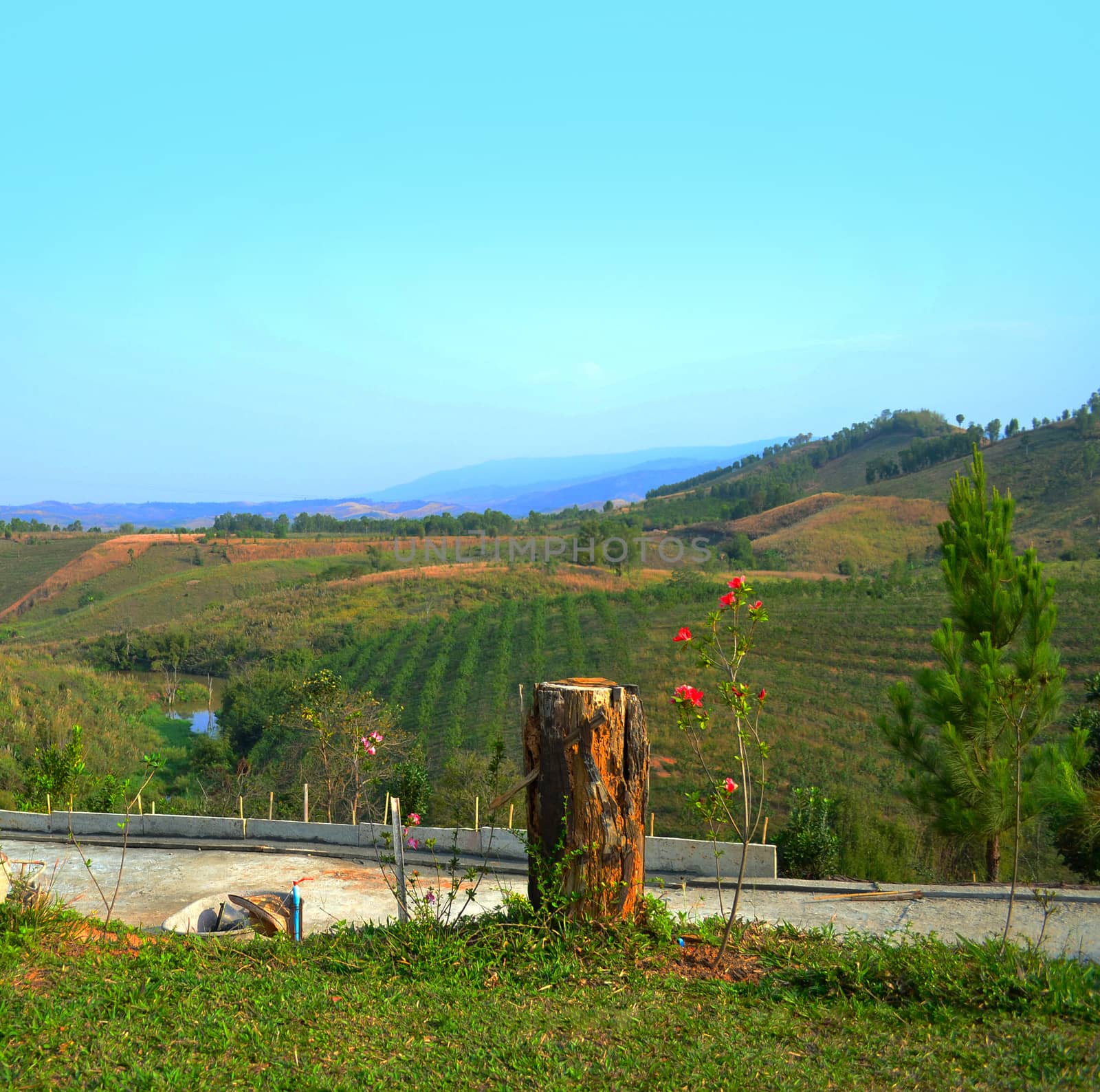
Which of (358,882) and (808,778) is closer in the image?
(358,882)

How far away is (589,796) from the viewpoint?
445 centimetres

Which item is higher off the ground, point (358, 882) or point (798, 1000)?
point (798, 1000)

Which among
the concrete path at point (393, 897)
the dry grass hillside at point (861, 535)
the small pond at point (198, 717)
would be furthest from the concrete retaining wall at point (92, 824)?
the dry grass hillside at point (861, 535)

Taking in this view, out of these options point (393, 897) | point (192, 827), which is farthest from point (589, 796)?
point (192, 827)

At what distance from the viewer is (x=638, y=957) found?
4363mm

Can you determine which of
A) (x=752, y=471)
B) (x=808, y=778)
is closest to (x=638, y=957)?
(x=808, y=778)

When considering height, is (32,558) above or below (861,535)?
above

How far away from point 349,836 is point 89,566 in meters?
69.5

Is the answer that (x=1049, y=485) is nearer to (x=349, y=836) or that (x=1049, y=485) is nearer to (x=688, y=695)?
(x=349, y=836)

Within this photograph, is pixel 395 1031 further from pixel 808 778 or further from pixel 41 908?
pixel 808 778

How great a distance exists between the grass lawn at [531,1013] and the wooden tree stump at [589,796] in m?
0.24

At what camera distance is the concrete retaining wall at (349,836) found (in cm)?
773

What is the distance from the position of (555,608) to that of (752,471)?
8639cm
